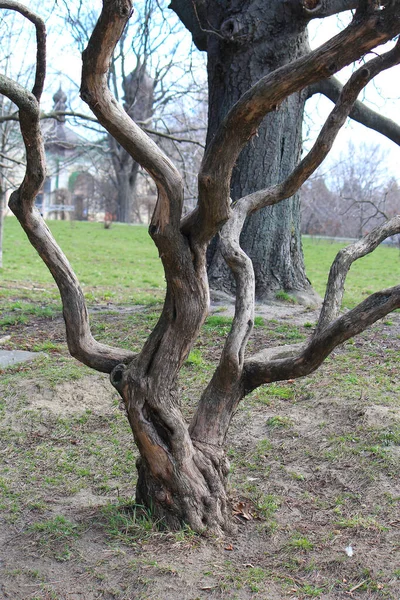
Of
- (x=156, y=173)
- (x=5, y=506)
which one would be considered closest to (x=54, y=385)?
(x=5, y=506)

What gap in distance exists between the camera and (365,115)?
8.76 metres

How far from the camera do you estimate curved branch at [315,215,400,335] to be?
3.92 m

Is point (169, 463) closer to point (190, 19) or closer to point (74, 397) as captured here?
point (74, 397)

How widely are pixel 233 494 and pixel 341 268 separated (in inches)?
61.0

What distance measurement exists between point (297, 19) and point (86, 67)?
526cm

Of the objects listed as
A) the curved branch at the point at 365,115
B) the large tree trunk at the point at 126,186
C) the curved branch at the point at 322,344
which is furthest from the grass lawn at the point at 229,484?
the large tree trunk at the point at 126,186

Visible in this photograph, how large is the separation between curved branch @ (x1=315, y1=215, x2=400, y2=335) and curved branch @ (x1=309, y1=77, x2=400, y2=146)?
4784mm

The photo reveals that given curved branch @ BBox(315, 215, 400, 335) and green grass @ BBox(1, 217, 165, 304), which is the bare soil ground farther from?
green grass @ BBox(1, 217, 165, 304)

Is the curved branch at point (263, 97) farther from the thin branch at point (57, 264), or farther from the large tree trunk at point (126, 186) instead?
the large tree trunk at point (126, 186)

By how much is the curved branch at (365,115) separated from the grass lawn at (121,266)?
2316 mm

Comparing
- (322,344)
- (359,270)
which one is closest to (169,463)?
(322,344)

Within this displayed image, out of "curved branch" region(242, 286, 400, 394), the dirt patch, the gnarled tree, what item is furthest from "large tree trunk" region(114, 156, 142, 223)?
"curved branch" region(242, 286, 400, 394)

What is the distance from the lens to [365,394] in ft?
18.0

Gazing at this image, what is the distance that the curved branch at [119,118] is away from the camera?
3.12 metres
